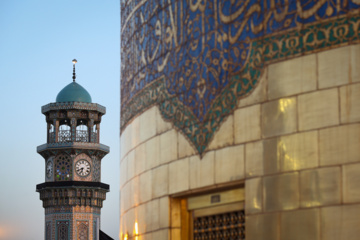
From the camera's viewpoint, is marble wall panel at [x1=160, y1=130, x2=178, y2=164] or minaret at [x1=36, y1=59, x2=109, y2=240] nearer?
marble wall panel at [x1=160, y1=130, x2=178, y2=164]

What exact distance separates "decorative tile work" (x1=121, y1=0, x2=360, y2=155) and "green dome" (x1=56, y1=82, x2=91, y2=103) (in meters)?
21.9

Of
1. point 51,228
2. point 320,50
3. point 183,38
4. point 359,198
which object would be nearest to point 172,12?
point 183,38

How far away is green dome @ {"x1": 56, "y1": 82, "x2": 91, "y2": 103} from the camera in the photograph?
95.1 feet

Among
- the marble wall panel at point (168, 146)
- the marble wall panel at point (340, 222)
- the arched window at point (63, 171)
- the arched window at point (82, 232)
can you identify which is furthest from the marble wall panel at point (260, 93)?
the arched window at point (63, 171)

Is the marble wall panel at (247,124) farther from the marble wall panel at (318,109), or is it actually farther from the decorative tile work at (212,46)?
the marble wall panel at (318,109)

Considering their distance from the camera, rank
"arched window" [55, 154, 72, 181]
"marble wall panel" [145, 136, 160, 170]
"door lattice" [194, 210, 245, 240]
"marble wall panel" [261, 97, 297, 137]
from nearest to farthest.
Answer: "marble wall panel" [261, 97, 297, 137]
"door lattice" [194, 210, 245, 240]
"marble wall panel" [145, 136, 160, 170]
"arched window" [55, 154, 72, 181]

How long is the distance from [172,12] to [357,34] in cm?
220

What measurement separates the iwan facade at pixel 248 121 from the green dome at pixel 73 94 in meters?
22.2

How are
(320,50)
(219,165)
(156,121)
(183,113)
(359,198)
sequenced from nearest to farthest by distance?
(359,198), (320,50), (219,165), (183,113), (156,121)

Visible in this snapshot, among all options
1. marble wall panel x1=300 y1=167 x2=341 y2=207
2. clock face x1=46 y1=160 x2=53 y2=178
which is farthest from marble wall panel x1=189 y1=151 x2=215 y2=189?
clock face x1=46 y1=160 x2=53 y2=178

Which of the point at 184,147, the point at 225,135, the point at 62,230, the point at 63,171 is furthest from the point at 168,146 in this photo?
the point at 63,171

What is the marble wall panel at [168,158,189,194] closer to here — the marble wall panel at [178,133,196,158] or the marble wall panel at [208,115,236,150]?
the marble wall panel at [178,133,196,158]

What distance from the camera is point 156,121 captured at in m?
6.59

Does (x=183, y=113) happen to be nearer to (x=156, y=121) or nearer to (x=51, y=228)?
(x=156, y=121)
